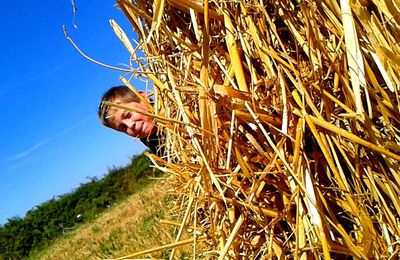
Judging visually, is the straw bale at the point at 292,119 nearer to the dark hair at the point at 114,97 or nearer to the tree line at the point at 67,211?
the dark hair at the point at 114,97

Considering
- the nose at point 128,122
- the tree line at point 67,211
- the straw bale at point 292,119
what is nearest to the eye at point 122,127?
the nose at point 128,122

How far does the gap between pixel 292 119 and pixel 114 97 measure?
210 centimetres

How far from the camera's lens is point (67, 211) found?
2030 cm

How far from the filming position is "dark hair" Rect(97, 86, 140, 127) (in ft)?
10.9

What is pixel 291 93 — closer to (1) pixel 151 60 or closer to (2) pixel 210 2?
(2) pixel 210 2

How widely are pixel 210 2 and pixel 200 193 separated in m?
0.57

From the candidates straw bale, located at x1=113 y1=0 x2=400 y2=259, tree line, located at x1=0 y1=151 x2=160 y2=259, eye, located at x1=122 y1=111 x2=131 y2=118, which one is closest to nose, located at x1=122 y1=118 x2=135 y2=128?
eye, located at x1=122 y1=111 x2=131 y2=118

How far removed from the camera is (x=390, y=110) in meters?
1.46

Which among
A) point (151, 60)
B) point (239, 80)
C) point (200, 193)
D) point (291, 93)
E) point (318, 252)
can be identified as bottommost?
point (318, 252)

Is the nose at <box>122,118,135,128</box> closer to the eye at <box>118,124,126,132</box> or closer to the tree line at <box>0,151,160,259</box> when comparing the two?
the eye at <box>118,124,126,132</box>

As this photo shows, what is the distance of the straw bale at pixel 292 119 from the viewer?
1.44 metres

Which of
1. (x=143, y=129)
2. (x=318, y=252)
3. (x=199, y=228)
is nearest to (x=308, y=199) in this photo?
(x=318, y=252)

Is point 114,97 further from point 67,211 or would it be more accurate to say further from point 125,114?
point 67,211

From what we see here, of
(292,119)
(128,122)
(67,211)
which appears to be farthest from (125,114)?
(67,211)
